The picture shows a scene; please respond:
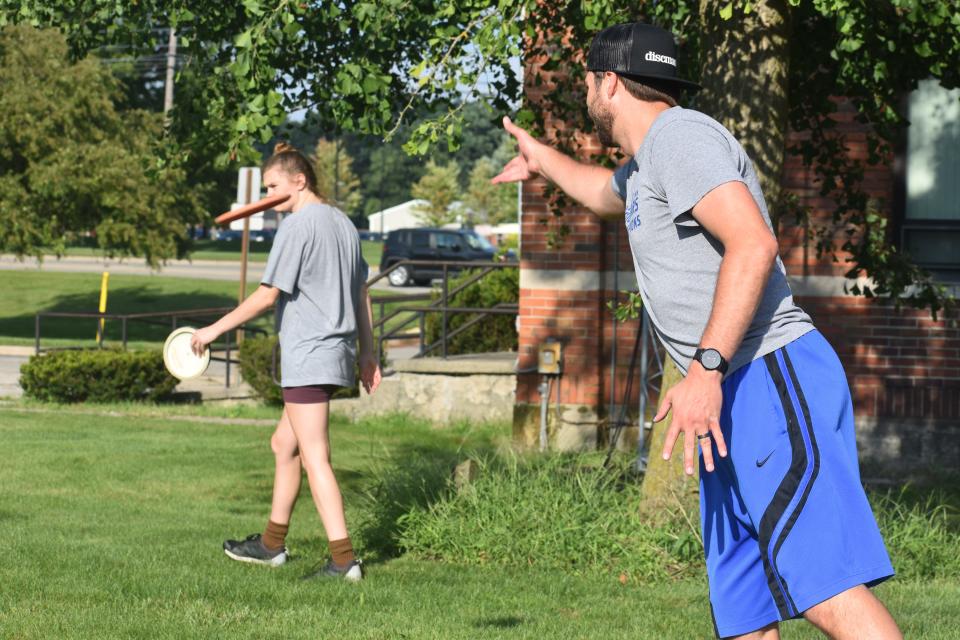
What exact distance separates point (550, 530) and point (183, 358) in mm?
2090

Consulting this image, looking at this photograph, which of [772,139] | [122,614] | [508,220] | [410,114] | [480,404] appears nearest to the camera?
[122,614]

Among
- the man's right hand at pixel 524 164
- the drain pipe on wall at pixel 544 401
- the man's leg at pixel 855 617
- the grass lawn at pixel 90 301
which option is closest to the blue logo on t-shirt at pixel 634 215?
the man's right hand at pixel 524 164

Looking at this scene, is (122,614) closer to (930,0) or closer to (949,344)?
(930,0)

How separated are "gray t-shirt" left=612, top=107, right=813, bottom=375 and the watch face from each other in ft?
0.72

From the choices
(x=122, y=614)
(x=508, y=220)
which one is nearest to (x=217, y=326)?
(x=122, y=614)

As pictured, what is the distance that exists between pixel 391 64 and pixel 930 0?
326 centimetres

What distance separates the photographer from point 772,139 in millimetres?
7293

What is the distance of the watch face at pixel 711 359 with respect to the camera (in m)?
3.24

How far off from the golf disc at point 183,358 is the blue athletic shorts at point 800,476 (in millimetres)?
3324

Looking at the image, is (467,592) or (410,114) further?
(410,114)

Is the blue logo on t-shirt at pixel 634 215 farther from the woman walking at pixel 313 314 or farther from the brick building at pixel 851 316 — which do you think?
the brick building at pixel 851 316

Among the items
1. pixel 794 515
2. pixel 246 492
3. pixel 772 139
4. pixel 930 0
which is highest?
pixel 930 0

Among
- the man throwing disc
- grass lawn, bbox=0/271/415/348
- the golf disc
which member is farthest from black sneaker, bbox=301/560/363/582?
grass lawn, bbox=0/271/415/348

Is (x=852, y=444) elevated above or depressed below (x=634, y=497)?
above
